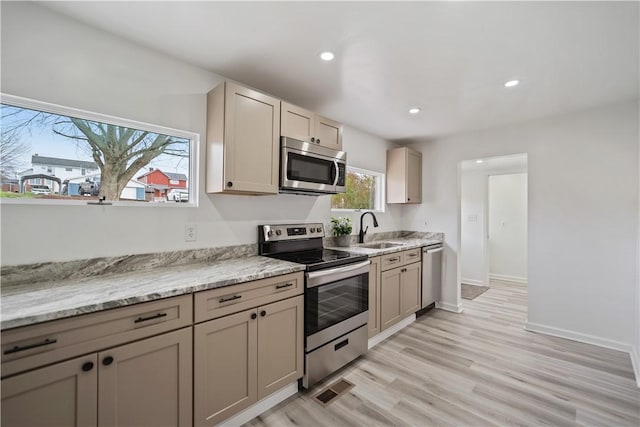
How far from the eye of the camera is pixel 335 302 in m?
2.24

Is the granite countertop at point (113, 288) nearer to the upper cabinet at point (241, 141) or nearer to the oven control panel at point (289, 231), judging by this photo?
the oven control panel at point (289, 231)

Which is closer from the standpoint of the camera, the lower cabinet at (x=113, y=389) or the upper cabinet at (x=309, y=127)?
the lower cabinet at (x=113, y=389)

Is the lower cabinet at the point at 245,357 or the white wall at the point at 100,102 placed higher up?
the white wall at the point at 100,102

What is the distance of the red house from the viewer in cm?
191

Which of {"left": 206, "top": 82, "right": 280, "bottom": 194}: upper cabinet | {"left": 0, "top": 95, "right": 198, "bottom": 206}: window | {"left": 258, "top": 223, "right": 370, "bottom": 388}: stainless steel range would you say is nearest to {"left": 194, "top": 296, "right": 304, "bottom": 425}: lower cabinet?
{"left": 258, "top": 223, "right": 370, "bottom": 388}: stainless steel range

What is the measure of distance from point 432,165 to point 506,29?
2.52 m

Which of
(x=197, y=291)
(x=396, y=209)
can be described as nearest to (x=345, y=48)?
(x=197, y=291)

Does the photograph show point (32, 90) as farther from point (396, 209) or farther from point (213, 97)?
point (396, 209)

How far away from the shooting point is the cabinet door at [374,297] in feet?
8.75

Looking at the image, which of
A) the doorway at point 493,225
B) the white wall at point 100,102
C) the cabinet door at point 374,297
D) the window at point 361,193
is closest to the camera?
the white wall at point 100,102

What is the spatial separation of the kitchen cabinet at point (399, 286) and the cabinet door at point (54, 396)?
229cm

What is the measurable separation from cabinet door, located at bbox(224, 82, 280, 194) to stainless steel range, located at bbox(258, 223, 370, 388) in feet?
1.75

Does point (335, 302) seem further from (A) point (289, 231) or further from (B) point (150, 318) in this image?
(B) point (150, 318)

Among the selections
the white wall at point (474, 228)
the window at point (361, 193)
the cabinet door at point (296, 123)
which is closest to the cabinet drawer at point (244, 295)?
the cabinet door at point (296, 123)
